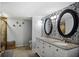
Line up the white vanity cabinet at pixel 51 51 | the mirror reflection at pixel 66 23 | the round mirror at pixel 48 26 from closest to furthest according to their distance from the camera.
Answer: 1. the white vanity cabinet at pixel 51 51
2. the mirror reflection at pixel 66 23
3. the round mirror at pixel 48 26

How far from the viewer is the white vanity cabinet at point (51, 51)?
193 cm

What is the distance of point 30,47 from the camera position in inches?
92.4

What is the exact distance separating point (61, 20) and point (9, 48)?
53.0 inches

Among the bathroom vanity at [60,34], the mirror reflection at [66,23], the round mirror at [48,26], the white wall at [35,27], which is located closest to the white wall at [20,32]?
the white wall at [35,27]

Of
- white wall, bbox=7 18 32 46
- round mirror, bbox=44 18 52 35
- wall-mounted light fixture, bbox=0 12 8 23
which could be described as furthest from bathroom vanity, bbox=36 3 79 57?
wall-mounted light fixture, bbox=0 12 8 23

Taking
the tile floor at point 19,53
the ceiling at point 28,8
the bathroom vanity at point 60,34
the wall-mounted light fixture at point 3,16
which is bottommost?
the tile floor at point 19,53

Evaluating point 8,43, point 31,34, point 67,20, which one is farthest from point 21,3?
point 67,20

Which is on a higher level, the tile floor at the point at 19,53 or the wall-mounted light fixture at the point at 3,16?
the wall-mounted light fixture at the point at 3,16

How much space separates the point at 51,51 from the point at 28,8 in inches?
41.7

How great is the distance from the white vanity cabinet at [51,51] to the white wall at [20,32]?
305 millimetres

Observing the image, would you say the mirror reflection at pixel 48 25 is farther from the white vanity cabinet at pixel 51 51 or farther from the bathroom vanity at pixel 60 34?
the white vanity cabinet at pixel 51 51

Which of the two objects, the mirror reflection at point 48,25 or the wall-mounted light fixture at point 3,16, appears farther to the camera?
the mirror reflection at point 48,25

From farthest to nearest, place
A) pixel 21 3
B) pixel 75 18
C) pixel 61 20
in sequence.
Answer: pixel 61 20, pixel 21 3, pixel 75 18

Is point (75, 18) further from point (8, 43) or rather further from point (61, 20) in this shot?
point (8, 43)
